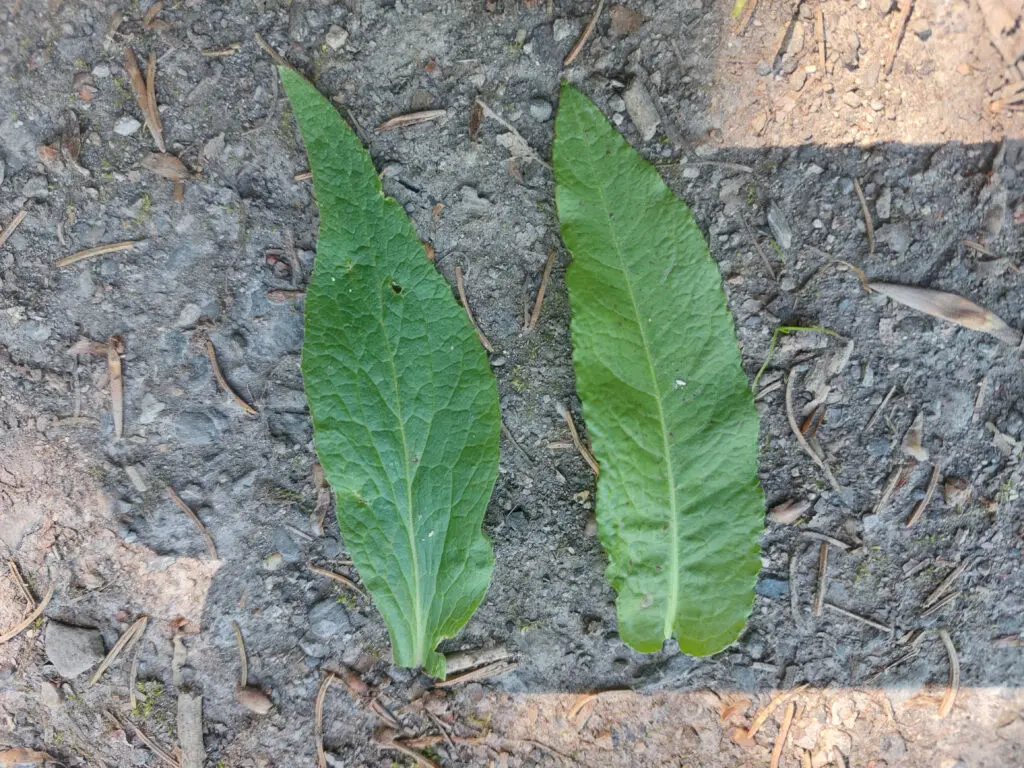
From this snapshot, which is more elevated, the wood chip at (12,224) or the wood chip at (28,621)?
the wood chip at (12,224)

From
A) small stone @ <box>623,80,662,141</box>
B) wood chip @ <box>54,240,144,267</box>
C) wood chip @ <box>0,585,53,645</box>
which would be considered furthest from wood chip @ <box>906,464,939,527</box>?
wood chip @ <box>0,585,53,645</box>

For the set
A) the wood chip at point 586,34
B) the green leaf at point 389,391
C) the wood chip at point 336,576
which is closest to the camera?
the green leaf at point 389,391

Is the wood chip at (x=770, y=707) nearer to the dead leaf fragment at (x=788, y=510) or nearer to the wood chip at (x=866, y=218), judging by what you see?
the dead leaf fragment at (x=788, y=510)

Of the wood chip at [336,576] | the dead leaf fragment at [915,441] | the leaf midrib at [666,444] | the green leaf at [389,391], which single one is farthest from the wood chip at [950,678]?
the wood chip at [336,576]

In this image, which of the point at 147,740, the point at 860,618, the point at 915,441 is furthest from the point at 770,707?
the point at 147,740

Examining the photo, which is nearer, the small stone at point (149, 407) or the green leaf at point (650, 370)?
the green leaf at point (650, 370)

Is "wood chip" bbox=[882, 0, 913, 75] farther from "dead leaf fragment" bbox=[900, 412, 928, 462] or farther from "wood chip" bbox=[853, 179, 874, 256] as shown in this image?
"dead leaf fragment" bbox=[900, 412, 928, 462]

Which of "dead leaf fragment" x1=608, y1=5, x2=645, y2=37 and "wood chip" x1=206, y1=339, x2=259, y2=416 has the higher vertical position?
"dead leaf fragment" x1=608, y1=5, x2=645, y2=37
